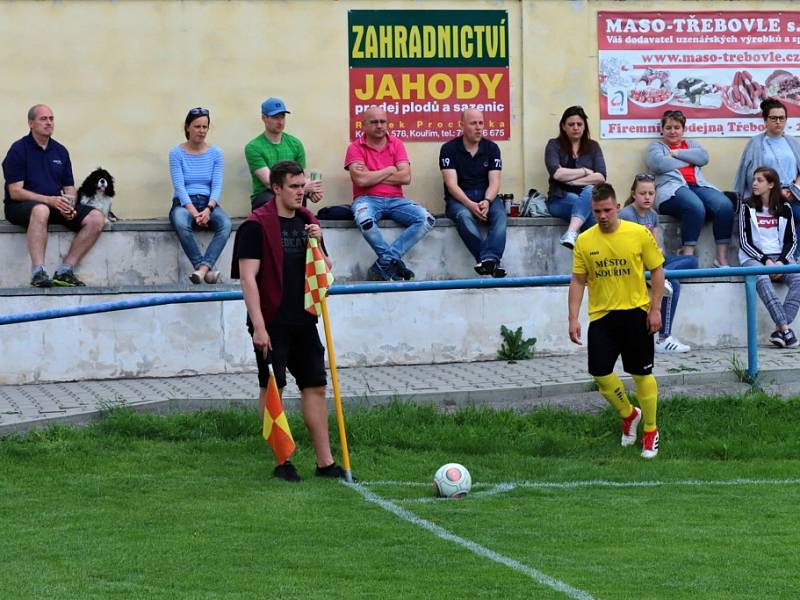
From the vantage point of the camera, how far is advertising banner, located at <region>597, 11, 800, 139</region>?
16.6m

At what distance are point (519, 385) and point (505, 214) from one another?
9.78 ft

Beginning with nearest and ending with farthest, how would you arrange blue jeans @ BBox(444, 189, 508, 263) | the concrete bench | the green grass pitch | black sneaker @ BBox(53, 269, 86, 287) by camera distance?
the green grass pitch, black sneaker @ BBox(53, 269, 86, 287), the concrete bench, blue jeans @ BBox(444, 189, 508, 263)

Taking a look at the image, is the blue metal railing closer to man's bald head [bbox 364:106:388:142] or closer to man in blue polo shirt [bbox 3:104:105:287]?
man in blue polo shirt [bbox 3:104:105:287]

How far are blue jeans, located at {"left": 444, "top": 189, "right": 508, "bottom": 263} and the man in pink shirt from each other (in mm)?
308

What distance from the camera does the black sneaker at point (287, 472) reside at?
9.70 meters

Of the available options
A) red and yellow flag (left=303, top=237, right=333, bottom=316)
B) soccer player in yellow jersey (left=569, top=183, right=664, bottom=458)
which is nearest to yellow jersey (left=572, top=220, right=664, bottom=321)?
soccer player in yellow jersey (left=569, top=183, right=664, bottom=458)

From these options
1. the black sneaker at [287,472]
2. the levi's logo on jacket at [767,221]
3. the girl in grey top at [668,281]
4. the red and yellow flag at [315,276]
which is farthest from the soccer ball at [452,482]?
the levi's logo on jacket at [767,221]

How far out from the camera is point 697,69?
16.8 meters

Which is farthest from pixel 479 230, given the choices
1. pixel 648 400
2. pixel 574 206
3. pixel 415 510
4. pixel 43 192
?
pixel 415 510

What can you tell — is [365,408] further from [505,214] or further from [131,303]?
[505,214]

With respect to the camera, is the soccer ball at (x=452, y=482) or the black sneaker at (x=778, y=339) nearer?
the soccer ball at (x=452, y=482)

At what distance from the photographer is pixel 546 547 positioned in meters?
7.60

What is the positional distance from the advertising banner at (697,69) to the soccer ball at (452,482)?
8.27m

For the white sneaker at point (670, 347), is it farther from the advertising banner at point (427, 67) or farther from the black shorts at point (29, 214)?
the black shorts at point (29, 214)
